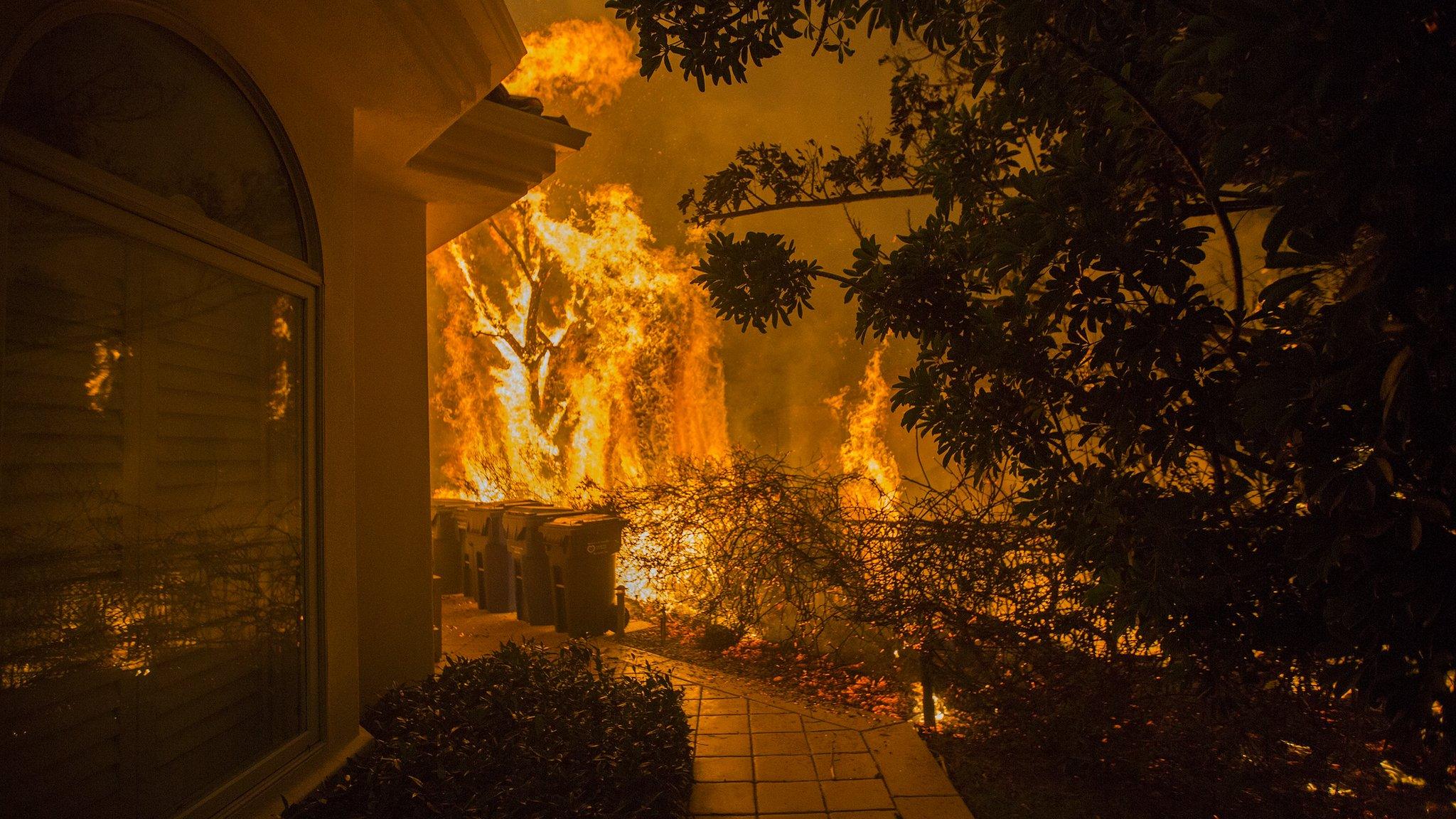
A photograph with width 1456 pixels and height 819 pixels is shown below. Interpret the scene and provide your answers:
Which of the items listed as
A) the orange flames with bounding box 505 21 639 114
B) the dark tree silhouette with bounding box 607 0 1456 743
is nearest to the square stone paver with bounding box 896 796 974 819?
Answer: the dark tree silhouette with bounding box 607 0 1456 743

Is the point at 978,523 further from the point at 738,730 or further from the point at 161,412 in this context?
the point at 161,412

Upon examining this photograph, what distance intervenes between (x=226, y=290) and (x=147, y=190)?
1.81 ft

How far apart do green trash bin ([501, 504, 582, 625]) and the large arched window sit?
5149mm

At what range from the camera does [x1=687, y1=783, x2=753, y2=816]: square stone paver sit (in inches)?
162

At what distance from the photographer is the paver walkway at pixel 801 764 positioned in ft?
13.7

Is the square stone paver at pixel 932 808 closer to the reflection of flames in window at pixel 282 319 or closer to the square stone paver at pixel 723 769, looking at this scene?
the square stone paver at pixel 723 769

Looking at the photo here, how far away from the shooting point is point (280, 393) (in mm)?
3570

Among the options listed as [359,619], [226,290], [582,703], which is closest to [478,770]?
[582,703]

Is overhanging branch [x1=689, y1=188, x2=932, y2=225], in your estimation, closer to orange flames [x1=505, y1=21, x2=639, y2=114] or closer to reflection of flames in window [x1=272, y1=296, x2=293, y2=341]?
reflection of flames in window [x1=272, y1=296, x2=293, y2=341]

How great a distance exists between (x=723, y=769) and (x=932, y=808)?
49.0 inches

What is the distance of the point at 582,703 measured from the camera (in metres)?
4.60

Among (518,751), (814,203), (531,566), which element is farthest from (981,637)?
(531,566)

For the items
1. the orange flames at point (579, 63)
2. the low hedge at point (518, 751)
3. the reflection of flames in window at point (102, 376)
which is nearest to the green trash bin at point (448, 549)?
the low hedge at point (518, 751)

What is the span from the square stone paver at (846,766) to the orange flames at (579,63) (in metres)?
17.6
